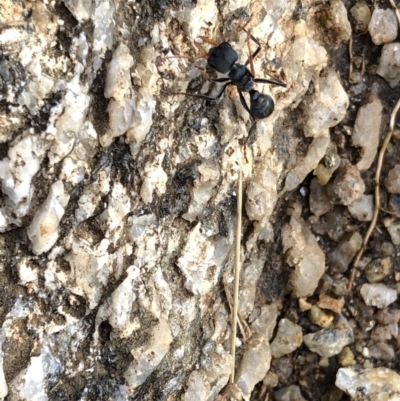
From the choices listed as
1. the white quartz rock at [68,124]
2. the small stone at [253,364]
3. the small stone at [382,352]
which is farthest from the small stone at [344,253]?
the white quartz rock at [68,124]

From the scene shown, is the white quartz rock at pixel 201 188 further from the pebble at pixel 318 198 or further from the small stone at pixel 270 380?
the small stone at pixel 270 380

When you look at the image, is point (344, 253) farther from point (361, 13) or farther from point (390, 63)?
point (361, 13)

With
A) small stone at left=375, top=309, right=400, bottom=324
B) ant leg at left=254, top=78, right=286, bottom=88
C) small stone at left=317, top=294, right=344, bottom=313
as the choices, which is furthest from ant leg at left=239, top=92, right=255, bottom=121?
small stone at left=375, top=309, right=400, bottom=324

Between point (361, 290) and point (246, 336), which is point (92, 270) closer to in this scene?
point (246, 336)

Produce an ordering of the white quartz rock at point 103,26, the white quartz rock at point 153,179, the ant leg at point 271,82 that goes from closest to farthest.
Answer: the white quartz rock at point 103,26
the white quartz rock at point 153,179
the ant leg at point 271,82

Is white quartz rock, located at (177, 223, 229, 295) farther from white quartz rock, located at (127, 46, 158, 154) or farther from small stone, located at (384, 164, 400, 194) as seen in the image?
small stone, located at (384, 164, 400, 194)

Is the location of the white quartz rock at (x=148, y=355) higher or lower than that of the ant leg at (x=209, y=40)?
lower
